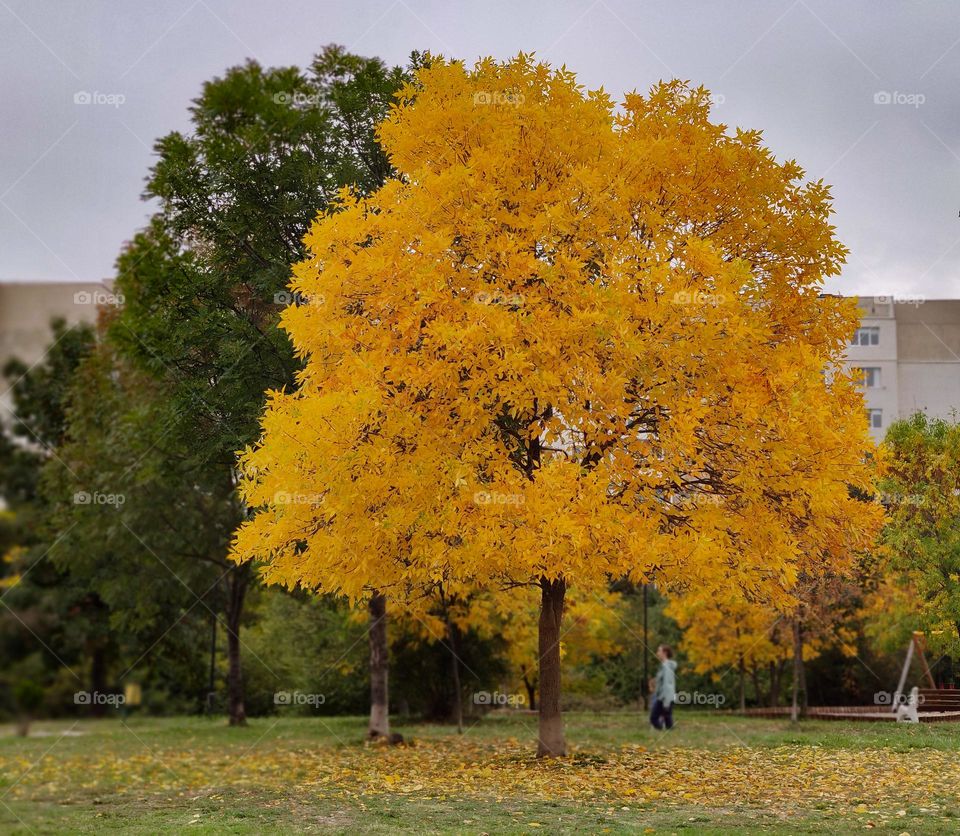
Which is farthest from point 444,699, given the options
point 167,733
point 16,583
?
point 16,583

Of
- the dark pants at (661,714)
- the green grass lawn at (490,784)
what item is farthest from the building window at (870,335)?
the dark pants at (661,714)

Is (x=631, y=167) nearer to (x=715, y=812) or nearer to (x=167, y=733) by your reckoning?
(x=715, y=812)

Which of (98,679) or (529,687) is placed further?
(529,687)

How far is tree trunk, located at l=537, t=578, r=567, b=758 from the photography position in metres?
16.8

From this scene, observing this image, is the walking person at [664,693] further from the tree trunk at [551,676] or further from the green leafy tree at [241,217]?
the green leafy tree at [241,217]

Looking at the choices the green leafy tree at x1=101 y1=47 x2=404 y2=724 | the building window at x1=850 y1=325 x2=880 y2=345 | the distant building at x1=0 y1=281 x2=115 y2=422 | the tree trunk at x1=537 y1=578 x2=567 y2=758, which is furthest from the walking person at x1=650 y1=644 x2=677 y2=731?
the building window at x1=850 y1=325 x2=880 y2=345

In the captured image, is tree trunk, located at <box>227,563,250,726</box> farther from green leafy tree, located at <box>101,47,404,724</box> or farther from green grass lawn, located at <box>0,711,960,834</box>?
green leafy tree, located at <box>101,47,404,724</box>

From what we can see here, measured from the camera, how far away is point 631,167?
15820 mm

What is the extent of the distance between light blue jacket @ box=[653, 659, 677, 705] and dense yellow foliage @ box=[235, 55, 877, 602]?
19.1 feet

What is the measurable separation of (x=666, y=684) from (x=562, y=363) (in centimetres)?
1065

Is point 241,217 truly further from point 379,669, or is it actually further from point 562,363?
point 379,669

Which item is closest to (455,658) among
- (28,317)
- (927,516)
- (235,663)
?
(235,663)

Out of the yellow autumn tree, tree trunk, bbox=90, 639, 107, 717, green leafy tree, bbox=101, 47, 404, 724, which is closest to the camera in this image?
tree trunk, bbox=90, 639, 107, 717

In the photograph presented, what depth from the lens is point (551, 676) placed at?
16844mm
